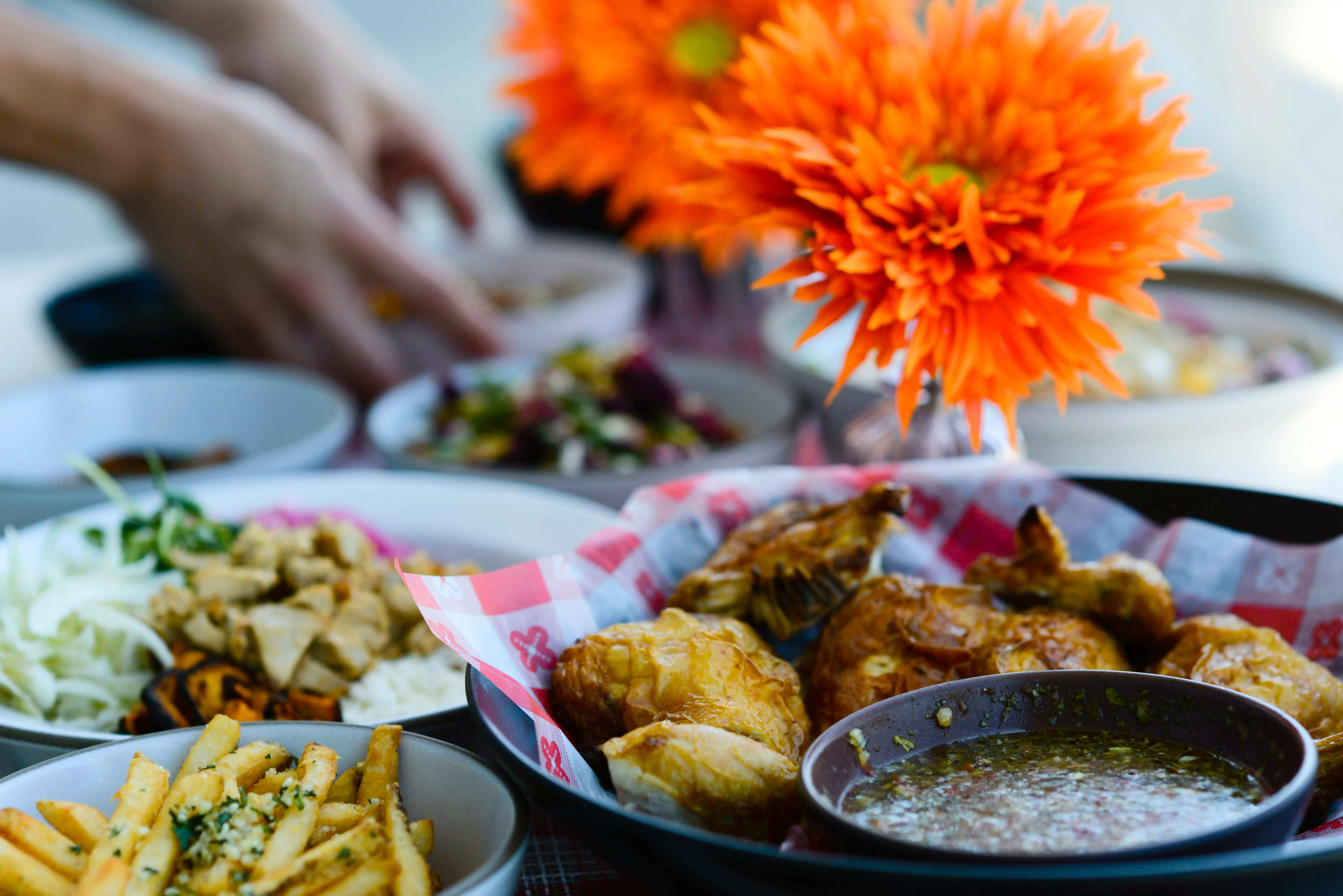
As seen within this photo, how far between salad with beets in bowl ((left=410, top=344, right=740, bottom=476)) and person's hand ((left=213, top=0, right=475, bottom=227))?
858mm

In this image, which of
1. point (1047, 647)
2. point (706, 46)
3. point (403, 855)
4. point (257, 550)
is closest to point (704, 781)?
point (403, 855)

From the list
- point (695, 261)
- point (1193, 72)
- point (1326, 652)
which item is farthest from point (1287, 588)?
point (1193, 72)

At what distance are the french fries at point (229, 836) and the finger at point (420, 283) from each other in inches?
49.0

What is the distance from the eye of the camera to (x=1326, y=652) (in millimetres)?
879

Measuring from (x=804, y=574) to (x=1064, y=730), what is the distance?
24 centimetres

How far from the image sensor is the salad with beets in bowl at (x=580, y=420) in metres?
1.58

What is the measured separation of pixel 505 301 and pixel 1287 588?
63.6 inches

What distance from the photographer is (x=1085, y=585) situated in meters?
0.86

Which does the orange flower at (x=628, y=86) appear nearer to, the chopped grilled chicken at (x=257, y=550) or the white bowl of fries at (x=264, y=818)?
the chopped grilled chicken at (x=257, y=550)

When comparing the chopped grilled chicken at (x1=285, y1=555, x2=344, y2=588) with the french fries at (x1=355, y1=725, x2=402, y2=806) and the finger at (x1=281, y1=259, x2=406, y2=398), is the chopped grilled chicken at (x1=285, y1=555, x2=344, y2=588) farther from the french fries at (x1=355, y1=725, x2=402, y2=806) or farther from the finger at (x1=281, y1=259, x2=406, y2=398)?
the finger at (x1=281, y1=259, x2=406, y2=398)

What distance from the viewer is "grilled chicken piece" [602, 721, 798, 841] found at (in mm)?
674

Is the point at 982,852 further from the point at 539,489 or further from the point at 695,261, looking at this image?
the point at 695,261

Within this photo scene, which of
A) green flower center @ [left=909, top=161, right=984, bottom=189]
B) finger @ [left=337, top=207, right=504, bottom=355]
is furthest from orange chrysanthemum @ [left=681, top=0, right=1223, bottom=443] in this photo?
finger @ [left=337, top=207, right=504, bottom=355]

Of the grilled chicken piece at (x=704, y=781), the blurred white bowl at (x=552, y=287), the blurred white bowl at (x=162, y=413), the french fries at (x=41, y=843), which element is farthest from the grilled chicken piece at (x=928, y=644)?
the blurred white bowl at (x=552, y=287)
